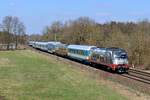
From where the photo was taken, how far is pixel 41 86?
28125mm

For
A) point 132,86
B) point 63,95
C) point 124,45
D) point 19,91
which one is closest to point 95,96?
point 63,95

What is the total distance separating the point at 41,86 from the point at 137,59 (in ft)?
95.5

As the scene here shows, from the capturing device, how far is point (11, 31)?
497ft

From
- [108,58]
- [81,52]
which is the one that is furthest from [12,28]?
[108,58]

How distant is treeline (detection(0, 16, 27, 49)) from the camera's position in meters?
145

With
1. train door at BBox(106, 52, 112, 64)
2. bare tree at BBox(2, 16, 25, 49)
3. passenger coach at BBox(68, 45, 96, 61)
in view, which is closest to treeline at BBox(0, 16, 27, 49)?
bare tree at BBox(2, 16, 25, 49)

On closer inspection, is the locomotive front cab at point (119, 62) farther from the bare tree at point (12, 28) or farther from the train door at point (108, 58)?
the bare tree at point (12, 28)

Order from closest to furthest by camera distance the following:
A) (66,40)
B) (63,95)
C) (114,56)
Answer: (63,95) → (114,56) → (66,40)

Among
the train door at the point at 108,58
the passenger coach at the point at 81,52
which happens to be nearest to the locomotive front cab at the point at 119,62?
the train door at the point at 108,58

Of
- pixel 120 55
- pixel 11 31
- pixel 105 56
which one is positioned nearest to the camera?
pixel 120 55

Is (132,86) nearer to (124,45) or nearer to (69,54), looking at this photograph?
(124,45)

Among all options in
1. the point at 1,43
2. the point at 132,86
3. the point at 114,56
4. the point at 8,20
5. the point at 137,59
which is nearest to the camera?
the point at 132,86

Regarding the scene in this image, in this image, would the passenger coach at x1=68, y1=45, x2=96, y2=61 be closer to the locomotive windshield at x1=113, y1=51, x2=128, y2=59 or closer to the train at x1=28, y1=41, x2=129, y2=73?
the train at x1=28, y1=41, x2=129, y2=73

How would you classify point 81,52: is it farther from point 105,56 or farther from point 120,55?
point 120,55
